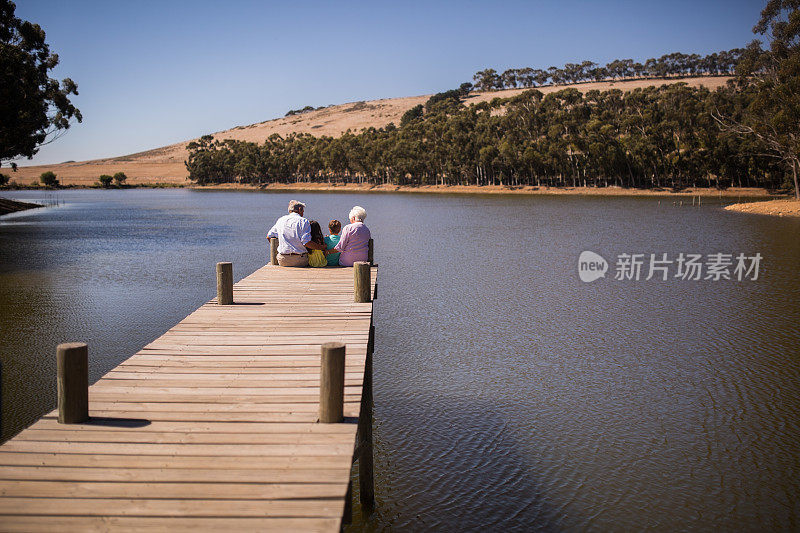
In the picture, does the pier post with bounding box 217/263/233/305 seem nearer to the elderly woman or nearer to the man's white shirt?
the man's white shirt

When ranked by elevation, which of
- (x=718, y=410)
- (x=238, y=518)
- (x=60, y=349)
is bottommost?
(x=718, y=410)

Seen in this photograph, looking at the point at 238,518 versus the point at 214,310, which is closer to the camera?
the point at 238,518

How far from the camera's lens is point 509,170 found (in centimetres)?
9438

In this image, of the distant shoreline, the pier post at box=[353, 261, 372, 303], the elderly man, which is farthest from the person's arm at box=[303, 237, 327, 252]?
the distant shoreline

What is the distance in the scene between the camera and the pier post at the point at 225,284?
10.0 m

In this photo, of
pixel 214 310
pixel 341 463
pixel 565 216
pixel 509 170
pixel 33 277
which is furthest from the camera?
pixel 509 170

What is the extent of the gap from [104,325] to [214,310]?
490cm

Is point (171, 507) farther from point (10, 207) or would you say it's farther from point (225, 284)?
point (10, 207)

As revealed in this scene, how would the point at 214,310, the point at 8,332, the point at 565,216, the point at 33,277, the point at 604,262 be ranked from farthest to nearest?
the point at 565,216 < the point at 604,262 < the point at 33,277 < the point at 8,332 < the point at 214,310

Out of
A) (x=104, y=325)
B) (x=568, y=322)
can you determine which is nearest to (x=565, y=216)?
(x=568, y=322)

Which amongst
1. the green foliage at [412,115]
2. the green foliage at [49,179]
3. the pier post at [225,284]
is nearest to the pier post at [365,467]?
the pier post at [225,284]

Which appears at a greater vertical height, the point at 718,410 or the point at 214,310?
the point at 214,310

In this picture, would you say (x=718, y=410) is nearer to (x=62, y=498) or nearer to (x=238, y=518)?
(x=238, y=518)

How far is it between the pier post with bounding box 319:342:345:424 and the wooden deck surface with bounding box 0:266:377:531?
0.39 ft
